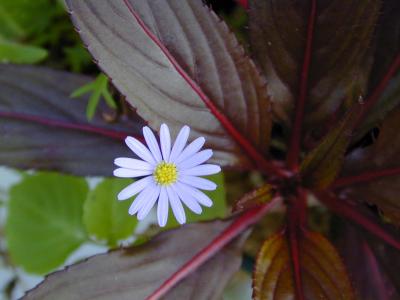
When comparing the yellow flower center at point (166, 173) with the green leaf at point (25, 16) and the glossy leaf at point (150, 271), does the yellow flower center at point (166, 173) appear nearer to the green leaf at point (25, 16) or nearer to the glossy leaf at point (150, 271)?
the glossy leaf at point (150, 271)

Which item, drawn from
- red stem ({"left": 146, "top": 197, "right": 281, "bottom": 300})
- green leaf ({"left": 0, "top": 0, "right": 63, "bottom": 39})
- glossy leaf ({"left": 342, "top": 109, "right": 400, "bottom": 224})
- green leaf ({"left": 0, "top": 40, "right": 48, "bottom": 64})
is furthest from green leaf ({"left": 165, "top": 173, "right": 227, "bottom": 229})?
green leaf ({"left": 0, "top": 0, "right": 63, "bottom": 39})

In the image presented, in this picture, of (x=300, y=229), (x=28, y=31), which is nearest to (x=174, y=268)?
(x=300, y=229)

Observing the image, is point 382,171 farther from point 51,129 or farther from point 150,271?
point 51,129

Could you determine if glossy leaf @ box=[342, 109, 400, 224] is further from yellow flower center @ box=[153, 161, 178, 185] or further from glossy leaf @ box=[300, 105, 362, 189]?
yellow flower center @ box=[153, 161, 178, 185]

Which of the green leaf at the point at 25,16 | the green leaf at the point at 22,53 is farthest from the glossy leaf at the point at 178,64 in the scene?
the green leaf at the point at 25,16

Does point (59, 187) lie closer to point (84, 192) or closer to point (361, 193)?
point (84, 192)

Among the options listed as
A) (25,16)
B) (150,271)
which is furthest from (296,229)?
(25,16)
